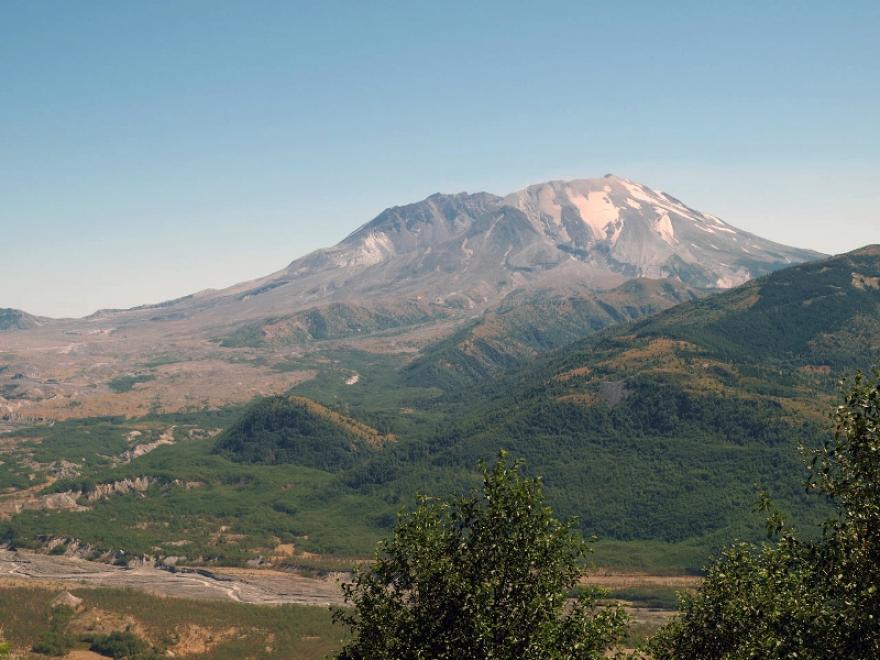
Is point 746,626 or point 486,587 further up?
point 486,587

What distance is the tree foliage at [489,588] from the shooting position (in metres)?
46.7

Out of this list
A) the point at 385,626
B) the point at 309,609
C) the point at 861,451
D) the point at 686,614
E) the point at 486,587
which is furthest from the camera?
the point at 309,609

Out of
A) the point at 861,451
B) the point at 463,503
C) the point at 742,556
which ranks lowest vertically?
the point at 742,556

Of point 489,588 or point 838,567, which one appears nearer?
point 838,567

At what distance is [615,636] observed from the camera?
48125 mm

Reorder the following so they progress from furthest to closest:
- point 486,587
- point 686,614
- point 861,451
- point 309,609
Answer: point 309,609
point 686,614
point 486,587
point 861,451

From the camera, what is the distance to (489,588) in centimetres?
4694

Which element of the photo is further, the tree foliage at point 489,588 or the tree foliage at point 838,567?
the tree foliage at point 489,588

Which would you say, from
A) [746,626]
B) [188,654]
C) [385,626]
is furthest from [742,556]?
[188,654]

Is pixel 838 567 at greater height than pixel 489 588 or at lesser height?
greater

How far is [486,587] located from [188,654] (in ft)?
403

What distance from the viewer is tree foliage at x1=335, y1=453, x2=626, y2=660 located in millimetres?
46719

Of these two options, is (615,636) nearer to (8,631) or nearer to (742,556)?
(742,556)

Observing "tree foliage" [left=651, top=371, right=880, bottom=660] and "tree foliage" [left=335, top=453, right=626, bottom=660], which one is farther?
"tree foliage" [left=335, top=453, right=626, bottom=660]
